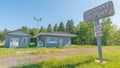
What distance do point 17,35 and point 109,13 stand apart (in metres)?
19.9

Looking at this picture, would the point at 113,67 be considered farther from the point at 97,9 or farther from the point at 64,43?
the point at 64,43

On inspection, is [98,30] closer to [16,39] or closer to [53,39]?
[53,39]

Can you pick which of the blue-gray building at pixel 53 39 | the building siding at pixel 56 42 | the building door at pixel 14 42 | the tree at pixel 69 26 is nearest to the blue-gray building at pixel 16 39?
the building door at pixel 14 42

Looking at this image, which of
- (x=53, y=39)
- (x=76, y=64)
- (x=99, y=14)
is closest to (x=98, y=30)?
(x=99, y=14)

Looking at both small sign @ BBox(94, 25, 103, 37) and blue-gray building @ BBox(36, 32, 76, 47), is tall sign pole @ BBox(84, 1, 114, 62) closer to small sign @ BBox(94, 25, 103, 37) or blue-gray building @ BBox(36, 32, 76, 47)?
small sign @ BBox(94, 25, 103, 37)

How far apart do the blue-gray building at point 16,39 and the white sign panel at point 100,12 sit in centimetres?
1813

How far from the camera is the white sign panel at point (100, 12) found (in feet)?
20.1

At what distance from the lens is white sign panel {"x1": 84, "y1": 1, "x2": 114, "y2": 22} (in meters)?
6.14

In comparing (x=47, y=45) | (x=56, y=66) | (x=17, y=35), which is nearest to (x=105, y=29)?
(x=47, y=45)

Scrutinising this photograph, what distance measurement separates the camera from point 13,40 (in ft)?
Answer: 73.5

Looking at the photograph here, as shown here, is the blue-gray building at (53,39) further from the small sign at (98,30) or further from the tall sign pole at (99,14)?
the small sign at (98,30)

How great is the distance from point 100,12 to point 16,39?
1943cm

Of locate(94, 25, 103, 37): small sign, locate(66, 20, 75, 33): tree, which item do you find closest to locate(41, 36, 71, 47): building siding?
locate(94, 25, 103, 37): small sign

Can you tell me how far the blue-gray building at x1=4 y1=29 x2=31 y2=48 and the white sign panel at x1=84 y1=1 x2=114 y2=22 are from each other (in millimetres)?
18133
